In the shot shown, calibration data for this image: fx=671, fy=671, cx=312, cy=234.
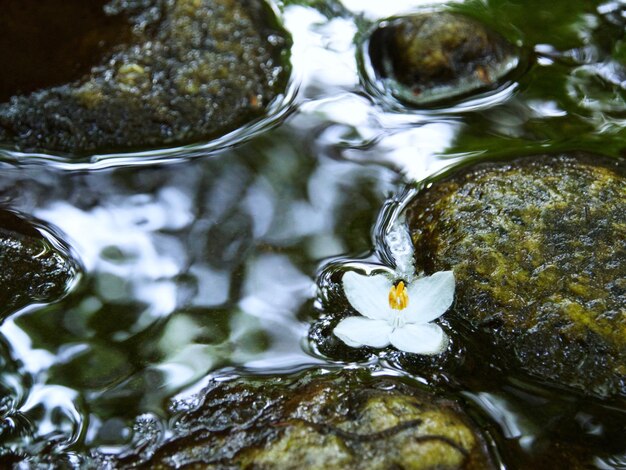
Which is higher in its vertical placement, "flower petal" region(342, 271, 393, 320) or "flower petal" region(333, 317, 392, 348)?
"flower petal" region(342, 271, 393, 320)

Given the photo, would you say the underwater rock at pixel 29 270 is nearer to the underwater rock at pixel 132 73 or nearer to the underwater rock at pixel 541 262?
the underwater rock at pixel 132 73

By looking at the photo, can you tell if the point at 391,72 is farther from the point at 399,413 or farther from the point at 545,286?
the point at 399,413

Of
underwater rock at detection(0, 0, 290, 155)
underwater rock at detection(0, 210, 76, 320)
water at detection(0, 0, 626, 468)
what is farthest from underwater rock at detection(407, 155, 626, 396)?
underwater rock at detection(0, 210, 76, 320)

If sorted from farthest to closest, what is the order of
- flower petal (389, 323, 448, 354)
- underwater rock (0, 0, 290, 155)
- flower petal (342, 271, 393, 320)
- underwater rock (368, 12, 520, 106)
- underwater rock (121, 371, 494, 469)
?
underwater rock (368, 12, 520, 106) → underwater rock (0, 0, 290, 155) → flower petal (342, 271, 393, 320) → flower petal (389, 323, 448, 354) → underwater rock (121, 371, 494, 469)

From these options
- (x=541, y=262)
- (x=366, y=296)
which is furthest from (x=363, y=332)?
(x=541, y=262)

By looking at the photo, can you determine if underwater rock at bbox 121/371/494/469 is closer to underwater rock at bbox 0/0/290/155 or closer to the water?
the water

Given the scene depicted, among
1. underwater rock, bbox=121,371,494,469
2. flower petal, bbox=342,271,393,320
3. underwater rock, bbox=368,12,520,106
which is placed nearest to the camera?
underwater rock, bbox=121,371,494,469

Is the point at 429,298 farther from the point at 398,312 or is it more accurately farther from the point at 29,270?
the point at 29,270
